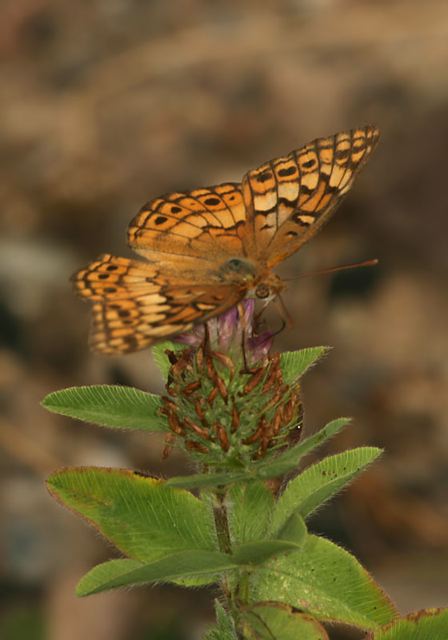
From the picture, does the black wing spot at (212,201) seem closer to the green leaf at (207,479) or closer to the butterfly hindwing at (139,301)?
the butterfly hindwing at (139,301)

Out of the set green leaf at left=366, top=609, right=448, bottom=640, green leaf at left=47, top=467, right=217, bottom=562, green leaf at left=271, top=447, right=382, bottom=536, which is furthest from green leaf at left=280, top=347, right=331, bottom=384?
green leaf at left=366, top=609, right=448, bottom=640

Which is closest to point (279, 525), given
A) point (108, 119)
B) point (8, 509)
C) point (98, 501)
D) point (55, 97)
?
point (98, 501)

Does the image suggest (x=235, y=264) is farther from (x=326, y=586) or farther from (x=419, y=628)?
(x=419, y=628)

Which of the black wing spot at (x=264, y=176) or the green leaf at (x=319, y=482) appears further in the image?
the black wing spot at (x=264, y=176)

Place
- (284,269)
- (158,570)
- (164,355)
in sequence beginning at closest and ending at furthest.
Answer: (158,570)
(164,355)
(284,269)

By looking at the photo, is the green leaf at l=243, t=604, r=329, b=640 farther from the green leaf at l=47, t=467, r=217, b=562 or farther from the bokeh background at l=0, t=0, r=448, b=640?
the bokeh background at l=0, t=0, r=448, b=640

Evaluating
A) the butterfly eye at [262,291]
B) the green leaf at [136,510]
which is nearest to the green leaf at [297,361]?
the butterfly eye at [262,291]

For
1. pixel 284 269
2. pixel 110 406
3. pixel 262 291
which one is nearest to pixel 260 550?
pixel 110 406
